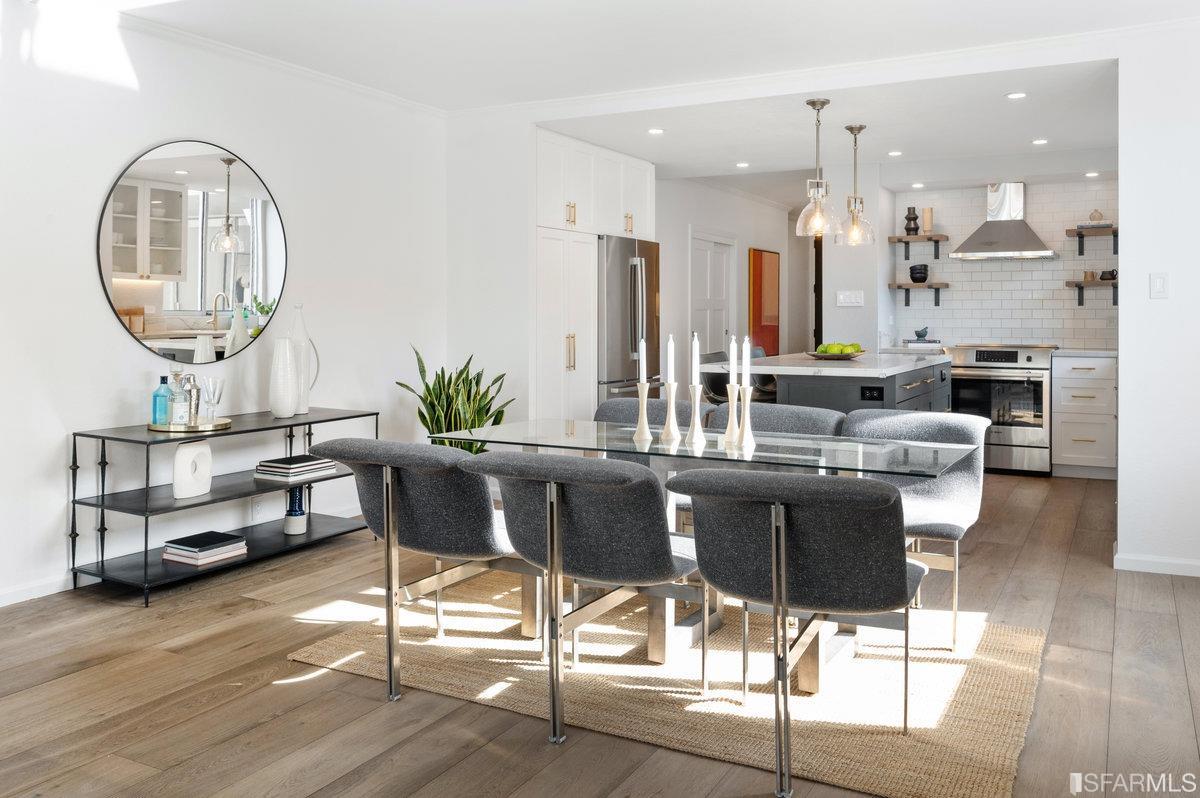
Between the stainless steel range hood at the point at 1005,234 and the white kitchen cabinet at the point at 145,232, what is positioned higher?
the stainless steel range hood at the point at 1005,234

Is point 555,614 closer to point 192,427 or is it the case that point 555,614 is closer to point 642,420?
point 642,420

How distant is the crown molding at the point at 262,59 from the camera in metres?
4.05

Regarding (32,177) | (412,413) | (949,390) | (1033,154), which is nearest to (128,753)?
(32,177)

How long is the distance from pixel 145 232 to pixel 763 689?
3161 millimetres

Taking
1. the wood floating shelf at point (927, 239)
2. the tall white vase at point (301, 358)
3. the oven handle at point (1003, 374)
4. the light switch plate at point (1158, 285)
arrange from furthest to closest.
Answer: the wood floating shelf at point (927, 239)
the oven handle at point (1003, 374)
the tall white vase at point (301, 358)
the light switch plate at point (1158, 285)

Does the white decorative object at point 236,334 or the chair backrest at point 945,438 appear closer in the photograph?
the chair backrest at point 945,438

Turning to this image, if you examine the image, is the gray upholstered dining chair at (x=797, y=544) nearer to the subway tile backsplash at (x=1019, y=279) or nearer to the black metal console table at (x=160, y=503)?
the black metal console table at (x=160, y=503)

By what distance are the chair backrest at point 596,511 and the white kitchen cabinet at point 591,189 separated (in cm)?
334

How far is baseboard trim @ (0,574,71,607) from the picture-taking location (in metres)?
3.74

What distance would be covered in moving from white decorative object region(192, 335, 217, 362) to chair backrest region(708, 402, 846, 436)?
2445 mm

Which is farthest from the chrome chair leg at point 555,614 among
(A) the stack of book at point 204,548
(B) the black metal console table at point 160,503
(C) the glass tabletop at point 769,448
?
(A) the stack of book at point 204,548

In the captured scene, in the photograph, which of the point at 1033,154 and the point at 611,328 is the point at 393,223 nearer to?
the point at 611,328

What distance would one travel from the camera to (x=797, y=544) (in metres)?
2.23

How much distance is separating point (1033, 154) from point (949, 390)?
180 cm
